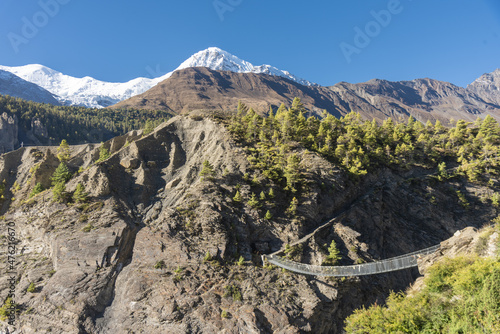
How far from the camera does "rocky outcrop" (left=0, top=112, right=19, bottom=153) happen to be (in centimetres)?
11966

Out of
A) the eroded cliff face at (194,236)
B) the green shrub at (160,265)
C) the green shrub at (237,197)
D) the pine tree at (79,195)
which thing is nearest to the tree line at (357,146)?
the eroded cliff face at (194,236)

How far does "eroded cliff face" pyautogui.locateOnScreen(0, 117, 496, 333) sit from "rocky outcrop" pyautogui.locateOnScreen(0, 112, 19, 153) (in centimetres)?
9203

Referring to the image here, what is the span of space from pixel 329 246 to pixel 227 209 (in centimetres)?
1779

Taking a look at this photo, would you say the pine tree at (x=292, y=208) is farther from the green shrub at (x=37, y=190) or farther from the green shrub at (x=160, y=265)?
the green shrub at (x=37, y=190)

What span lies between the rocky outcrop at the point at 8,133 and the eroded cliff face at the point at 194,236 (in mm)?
92028

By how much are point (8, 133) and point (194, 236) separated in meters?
146

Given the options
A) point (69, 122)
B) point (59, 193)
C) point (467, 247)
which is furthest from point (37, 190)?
point (69, 122)

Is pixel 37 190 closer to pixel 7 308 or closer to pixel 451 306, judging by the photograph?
pixel 7 308

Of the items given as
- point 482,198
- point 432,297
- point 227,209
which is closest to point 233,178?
point 227,209

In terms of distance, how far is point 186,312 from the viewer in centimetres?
2869

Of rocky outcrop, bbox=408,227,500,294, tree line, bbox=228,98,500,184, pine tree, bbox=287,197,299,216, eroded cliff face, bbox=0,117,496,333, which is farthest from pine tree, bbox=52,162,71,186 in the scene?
rocky outcrop, bbox=408,227,500,294

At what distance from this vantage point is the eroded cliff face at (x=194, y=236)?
29078 millimetres

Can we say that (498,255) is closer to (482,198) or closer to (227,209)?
(227,209)

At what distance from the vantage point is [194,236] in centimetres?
3719
